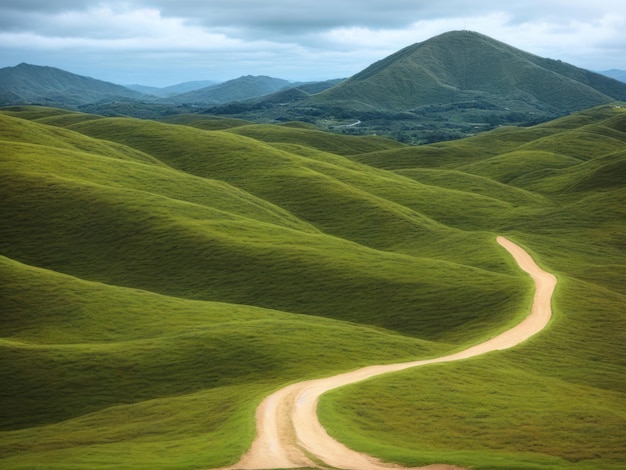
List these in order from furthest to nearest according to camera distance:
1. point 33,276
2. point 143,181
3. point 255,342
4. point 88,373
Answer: point 143,181
point 33,276
point 255,342
point 88,373

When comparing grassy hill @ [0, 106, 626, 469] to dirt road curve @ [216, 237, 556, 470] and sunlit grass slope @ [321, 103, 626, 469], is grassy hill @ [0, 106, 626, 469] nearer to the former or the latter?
sunlit grass slope @ [321, 103, 626, 469]

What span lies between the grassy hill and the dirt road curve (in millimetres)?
1319

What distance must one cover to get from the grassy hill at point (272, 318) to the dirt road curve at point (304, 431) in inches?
51.9

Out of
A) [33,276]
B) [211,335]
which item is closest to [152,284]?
[33,276]

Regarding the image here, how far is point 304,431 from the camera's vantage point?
1811 inches

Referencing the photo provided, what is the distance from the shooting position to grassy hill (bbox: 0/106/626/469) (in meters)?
48.0

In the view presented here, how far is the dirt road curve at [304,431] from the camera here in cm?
4022

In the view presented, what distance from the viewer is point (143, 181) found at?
150500mm

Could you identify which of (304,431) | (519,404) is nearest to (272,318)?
(519,404)

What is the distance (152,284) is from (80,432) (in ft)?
172

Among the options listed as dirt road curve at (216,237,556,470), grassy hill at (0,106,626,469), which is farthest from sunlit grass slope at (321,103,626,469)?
dirt road curve at (216,237,556,470)

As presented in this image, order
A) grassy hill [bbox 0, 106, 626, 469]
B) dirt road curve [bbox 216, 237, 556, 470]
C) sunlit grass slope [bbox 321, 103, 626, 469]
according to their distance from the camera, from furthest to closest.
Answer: grassy hill [bbox 0, 106, 626, 469]
sunlit grass slope [bbox 321, 103, 626, 469]
dirt road curve [bbox 216, 237, 556, 470]

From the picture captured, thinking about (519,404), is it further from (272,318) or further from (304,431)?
(272,318)

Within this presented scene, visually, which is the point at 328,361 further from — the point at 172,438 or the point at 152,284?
the point at 152,284
